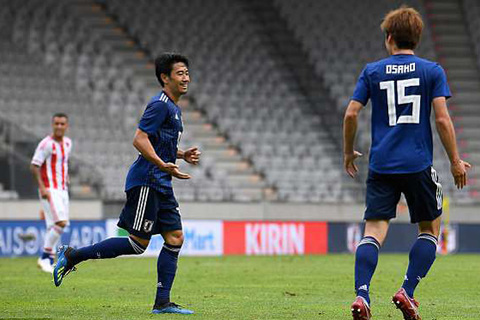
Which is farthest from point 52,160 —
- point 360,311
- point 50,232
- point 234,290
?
point 360,311

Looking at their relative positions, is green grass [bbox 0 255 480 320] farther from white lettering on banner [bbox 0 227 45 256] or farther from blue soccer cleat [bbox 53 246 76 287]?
white lettering on banner [bbox 0 227 45 256]

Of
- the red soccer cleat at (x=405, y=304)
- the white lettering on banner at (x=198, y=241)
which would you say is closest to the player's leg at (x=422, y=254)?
the red soccer cleat at (x=405, y=304)

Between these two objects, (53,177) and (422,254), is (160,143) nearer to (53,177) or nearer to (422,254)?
(422,254)

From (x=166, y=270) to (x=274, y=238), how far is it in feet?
46.7

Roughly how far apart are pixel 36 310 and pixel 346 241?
49.3 ft

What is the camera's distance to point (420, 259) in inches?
334

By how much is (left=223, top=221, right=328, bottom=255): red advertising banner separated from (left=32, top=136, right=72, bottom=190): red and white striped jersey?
24.0ft

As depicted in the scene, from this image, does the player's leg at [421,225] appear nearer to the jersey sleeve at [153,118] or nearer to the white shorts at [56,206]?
the jersey sleeve at [153,118]

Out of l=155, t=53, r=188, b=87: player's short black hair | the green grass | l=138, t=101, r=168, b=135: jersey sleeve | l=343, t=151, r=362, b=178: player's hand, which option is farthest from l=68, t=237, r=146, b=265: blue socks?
l=343, t=151, r=362, b=178: player's hand

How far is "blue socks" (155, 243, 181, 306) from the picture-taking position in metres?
9.52

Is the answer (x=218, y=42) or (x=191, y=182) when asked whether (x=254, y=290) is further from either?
(x=218, y=42)

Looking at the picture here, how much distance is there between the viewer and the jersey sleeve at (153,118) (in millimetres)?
9336

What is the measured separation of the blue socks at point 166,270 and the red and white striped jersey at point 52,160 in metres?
6.91

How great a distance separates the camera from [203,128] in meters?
28.9
